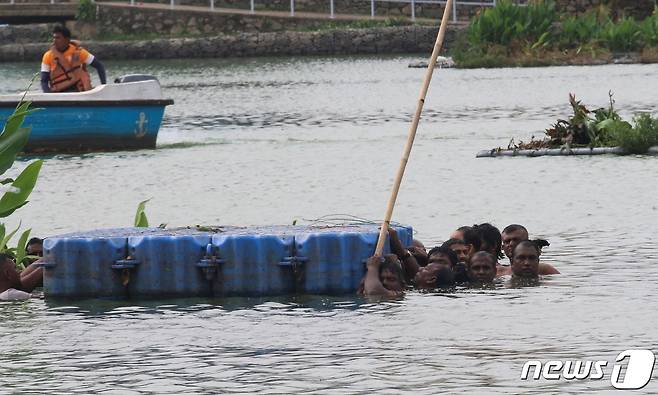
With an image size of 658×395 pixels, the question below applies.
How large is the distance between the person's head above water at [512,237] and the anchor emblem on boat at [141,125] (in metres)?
14.2

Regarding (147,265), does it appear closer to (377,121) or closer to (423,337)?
(423,337)

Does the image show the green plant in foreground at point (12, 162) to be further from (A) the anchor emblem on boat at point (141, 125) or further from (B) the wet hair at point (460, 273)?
(A) the anchor emblem on boat at point (141, 125)

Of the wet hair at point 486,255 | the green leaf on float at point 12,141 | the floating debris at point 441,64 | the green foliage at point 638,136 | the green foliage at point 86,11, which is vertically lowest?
the floating debris at point 441,64

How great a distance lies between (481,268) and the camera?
1605cm

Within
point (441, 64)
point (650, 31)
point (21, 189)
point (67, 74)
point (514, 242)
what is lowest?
point (441, 64)

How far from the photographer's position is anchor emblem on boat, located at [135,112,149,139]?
30.1 metres

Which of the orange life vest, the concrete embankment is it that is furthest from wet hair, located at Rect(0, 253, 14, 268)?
the concrete embankment

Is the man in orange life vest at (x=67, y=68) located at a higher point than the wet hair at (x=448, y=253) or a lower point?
higher

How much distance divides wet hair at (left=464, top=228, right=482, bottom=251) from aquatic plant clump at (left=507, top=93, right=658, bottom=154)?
9.49 metres

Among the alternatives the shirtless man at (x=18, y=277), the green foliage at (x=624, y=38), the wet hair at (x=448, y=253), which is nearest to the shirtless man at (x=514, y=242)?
the wet hair at (x=448, y=253)

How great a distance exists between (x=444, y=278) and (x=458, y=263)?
1.14ft

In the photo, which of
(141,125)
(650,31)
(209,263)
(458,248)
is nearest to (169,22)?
(650,31)

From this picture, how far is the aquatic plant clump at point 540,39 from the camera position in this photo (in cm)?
5534

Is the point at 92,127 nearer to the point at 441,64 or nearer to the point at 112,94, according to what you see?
the point at 112,94
